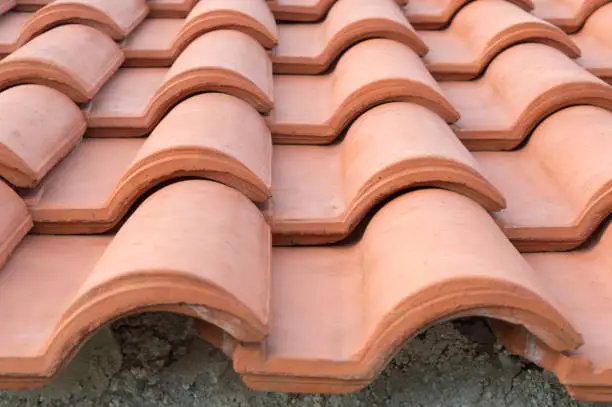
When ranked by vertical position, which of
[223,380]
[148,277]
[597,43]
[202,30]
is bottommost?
[223,380]

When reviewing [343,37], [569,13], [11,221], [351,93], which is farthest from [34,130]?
[569,13]

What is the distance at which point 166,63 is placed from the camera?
1771 millimetres

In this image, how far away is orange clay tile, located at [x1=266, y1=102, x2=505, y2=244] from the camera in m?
1.07

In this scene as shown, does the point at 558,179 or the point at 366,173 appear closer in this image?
the point at 366,173

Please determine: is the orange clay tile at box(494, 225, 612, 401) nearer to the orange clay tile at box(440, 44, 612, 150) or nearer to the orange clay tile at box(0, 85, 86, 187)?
the orange clay tile at box(440, 44, 612, 150)

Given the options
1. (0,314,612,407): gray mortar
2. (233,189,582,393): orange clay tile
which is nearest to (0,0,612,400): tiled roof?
(233,189,582,393): orange clay tile

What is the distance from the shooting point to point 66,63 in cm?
149

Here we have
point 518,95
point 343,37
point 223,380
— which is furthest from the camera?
point 343,37

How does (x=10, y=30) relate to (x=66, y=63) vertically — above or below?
below

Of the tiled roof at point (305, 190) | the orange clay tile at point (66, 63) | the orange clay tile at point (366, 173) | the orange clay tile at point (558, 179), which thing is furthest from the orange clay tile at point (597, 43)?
the orange clay tile at point (66, 63)

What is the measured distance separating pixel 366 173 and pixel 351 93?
317 millimetres

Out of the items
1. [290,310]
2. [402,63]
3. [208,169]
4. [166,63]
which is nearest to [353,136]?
[402,63]

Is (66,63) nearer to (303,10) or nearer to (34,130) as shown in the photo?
(34,130)

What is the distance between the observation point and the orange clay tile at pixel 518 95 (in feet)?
4.50
